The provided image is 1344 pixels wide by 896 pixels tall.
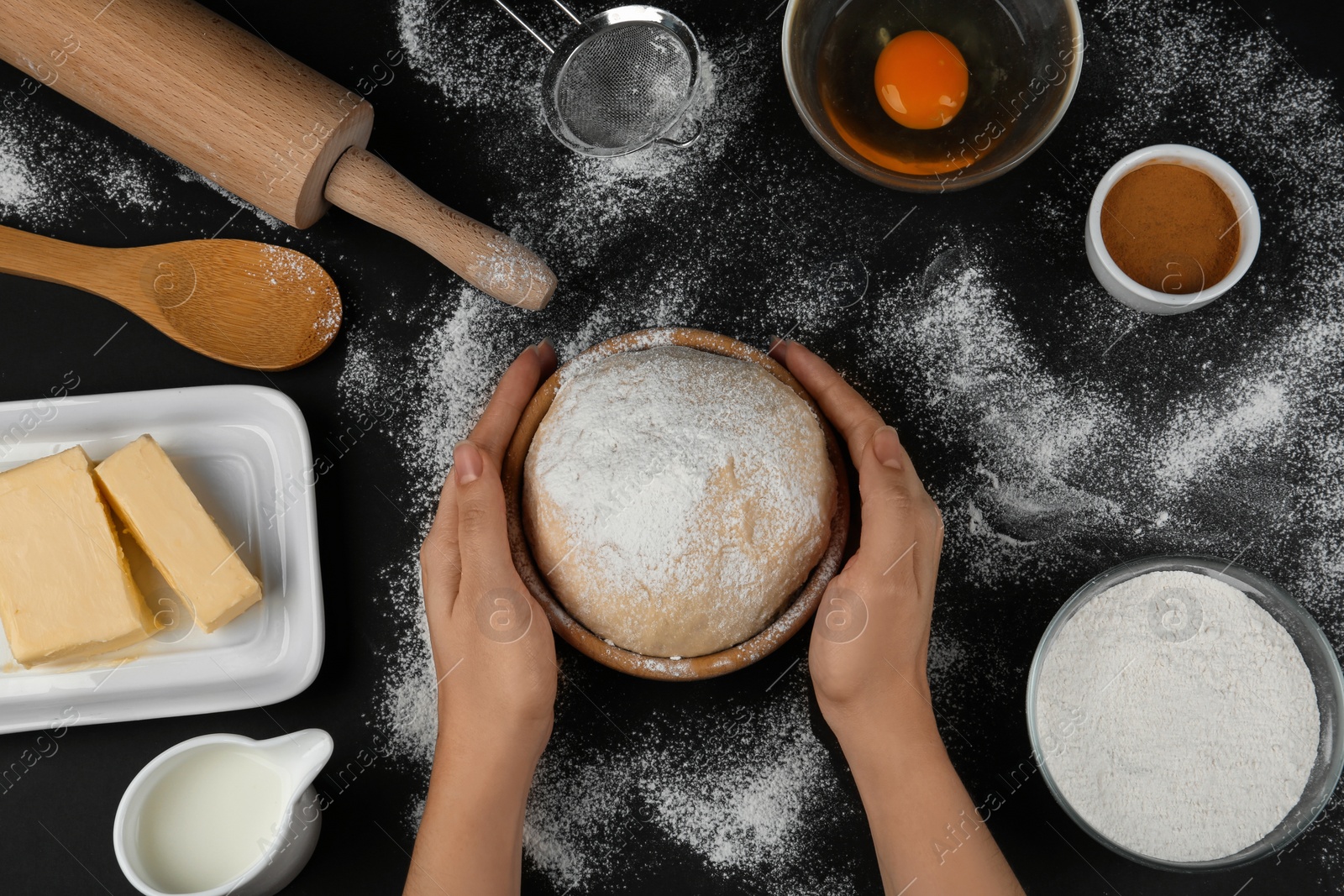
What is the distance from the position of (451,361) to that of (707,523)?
48cm

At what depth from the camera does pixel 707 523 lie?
90 centimetres

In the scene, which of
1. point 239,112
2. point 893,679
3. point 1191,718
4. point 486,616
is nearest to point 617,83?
point 239,112

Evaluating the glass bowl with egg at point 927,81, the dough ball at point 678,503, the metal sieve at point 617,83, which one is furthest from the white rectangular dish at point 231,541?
the glass bowl with egg at point 927,81

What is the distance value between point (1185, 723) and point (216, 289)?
1365 millimetres

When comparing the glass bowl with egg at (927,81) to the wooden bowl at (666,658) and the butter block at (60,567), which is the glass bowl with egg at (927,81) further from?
the butter block at (60,567)

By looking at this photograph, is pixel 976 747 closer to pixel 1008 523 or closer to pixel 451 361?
pixel 1008 523

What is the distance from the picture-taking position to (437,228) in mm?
1050

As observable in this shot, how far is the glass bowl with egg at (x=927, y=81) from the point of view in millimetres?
1058

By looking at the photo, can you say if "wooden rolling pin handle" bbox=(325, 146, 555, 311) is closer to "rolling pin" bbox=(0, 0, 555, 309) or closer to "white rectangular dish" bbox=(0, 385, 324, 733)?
"rolling pin" bbox=(0, 0, 555, 309)

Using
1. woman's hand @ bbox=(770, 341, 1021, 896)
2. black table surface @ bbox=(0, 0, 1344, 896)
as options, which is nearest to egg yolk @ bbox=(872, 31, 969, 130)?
black table surface @ bbox=(0, 0, 1344, 896)

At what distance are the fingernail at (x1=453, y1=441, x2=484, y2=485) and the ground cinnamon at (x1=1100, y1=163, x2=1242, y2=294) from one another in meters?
0.84

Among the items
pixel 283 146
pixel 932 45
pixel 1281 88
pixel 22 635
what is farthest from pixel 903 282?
pixel 22 635

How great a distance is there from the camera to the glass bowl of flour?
41.3 inches

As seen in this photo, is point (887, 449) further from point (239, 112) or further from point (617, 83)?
point (239, 112)
